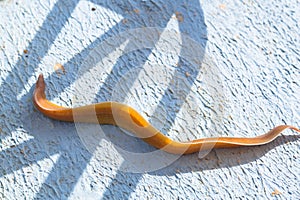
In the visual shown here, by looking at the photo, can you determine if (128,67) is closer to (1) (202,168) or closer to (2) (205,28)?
(2) (205,28)

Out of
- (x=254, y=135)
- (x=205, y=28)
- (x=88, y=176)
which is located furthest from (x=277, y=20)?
(x=88, y=176)

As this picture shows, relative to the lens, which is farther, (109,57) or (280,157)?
(109,57)

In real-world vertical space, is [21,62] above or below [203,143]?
below

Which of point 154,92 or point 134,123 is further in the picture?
point 154,92
